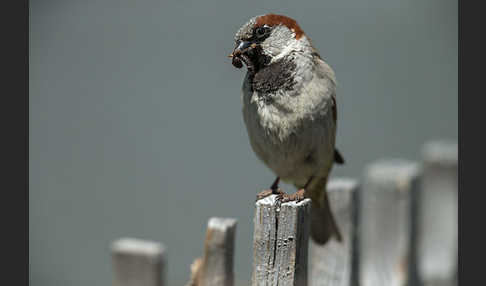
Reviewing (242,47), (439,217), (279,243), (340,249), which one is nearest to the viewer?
(279,243)

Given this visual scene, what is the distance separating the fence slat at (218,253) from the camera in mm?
2266

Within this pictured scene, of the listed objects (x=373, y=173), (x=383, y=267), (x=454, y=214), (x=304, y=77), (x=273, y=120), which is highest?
(x=304, y=77)

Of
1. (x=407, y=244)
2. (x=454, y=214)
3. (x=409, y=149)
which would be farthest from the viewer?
(x=409, y=149)

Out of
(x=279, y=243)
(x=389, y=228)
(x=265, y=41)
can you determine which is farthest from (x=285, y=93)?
(x=389, y=228)

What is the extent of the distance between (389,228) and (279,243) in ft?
4.61

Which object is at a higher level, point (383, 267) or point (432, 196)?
point (432, 196)

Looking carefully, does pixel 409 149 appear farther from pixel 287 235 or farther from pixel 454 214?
pixel 287 235

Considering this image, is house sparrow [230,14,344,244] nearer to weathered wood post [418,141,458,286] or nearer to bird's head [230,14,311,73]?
bird's head [230,14,311,73]

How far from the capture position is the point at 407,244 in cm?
311

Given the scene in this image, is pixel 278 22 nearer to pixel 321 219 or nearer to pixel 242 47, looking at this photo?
pixel 242 47

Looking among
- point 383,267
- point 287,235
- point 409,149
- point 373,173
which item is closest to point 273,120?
point 287,235

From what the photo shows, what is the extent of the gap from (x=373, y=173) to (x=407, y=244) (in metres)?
0.47

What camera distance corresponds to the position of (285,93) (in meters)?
2.35

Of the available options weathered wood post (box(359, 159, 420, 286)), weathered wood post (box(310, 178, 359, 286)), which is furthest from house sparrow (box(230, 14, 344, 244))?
weathered wood post (box(359, 159, 420, 286))
